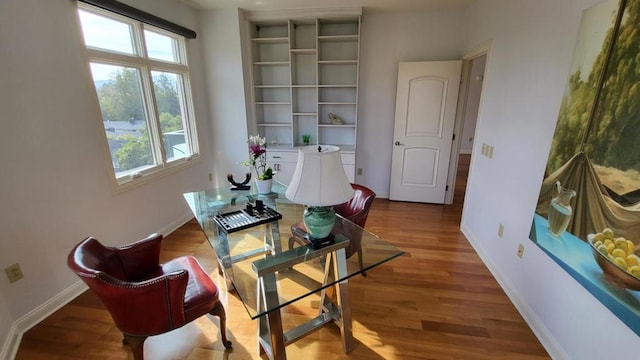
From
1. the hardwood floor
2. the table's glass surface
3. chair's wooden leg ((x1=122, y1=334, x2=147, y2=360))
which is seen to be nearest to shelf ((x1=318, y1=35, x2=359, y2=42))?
the table's glass surface

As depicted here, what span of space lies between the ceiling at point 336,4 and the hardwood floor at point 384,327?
2.98m

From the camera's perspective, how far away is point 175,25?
3016 mm

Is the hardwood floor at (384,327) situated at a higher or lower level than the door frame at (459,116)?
lower

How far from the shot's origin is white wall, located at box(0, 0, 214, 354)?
1676 mm

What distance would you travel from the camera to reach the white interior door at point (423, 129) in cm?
354

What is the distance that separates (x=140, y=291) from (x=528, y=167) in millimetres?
2532

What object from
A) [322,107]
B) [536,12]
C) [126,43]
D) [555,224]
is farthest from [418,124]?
[126,43]

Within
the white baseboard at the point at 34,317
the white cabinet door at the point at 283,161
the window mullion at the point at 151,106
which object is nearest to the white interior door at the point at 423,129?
the white cabinet door at the point at 283,161

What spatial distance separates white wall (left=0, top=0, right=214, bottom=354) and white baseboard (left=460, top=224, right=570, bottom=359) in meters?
3.31

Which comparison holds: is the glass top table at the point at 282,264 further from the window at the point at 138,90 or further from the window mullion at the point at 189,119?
the window mullion at the point at 189,119

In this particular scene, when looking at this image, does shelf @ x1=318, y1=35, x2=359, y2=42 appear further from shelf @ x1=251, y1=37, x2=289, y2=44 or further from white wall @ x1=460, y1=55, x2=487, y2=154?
white wall @ x1=460, y1=55, x2=487, y2=154

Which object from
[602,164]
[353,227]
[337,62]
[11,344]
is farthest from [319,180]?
[337,62]

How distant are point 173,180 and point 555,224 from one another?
140 inches

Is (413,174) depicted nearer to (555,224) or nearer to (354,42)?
(354,42)
